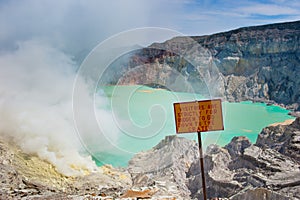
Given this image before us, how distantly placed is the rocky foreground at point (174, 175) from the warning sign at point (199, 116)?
2154 mm

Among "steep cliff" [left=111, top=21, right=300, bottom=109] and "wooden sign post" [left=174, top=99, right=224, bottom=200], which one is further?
"steep cliff" [left=111, top=21, right=300, bottom=109]

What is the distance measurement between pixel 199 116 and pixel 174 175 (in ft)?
17.0

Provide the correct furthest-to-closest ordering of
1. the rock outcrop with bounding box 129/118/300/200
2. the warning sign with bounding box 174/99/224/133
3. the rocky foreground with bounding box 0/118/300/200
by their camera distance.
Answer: the rock outcrop with bounding box 129/118/300/200, the rocky foreground with bounding box 0/118/300/200, the warning sign with bounding box 174/99/224/133

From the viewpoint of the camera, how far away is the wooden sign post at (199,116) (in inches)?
99.1

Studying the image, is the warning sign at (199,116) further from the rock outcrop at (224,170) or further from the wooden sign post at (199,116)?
the rock outcrop at (224,170)

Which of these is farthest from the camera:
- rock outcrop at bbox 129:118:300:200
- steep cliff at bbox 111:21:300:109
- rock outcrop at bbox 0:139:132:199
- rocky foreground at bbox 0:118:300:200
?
steep cliff at bbox 111:21:300:109

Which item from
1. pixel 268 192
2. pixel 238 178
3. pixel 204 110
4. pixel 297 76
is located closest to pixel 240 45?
pixel 297 76

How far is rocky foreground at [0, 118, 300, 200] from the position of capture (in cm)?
519

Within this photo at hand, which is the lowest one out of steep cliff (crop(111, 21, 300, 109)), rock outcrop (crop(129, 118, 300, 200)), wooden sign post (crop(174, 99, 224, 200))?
rock outcrop (crop(129, 118, 300, 200))

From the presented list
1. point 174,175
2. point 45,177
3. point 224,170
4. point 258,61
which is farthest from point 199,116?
point 258,61

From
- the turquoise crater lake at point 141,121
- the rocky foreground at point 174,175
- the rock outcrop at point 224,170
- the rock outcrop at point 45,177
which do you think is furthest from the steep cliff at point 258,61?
the rock outcrop at point 45,177

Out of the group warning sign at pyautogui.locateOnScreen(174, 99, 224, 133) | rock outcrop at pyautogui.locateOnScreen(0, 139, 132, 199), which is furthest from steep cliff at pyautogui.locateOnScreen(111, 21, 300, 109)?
warning sign at pyautogui.locateOnScreen(174, 99, 224, 133)

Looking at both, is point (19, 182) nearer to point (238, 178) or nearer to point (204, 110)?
point (238, 178)

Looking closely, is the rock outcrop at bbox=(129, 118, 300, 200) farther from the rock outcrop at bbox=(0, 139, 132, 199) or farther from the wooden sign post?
the wooden sign post
